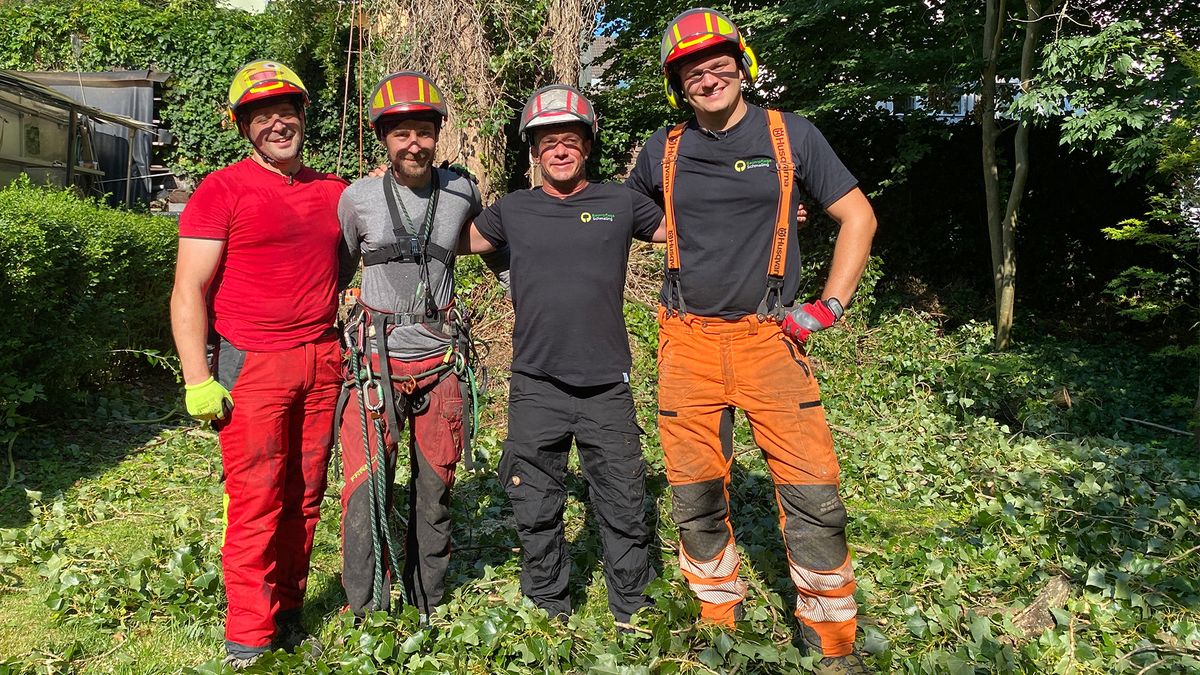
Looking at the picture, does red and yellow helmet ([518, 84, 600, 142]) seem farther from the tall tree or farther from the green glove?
the tall tree

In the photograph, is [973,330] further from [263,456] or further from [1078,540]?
[263,456]

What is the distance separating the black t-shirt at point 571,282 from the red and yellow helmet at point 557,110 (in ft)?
0.98

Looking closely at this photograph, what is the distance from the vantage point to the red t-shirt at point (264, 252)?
3059mm

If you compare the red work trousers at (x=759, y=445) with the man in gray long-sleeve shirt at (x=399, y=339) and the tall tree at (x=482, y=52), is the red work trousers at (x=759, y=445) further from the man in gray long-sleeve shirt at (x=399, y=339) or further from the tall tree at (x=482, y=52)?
the tall tree at (x=482, y=52)

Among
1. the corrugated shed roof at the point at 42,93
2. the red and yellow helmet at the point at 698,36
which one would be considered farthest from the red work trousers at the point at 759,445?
the corrugated shed roof at the point at 42,93

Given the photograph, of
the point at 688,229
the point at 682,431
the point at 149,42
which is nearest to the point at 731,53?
the point at 688,229

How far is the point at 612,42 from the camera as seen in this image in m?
14.0

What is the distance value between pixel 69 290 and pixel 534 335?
188 inches

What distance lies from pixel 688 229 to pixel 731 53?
695mm

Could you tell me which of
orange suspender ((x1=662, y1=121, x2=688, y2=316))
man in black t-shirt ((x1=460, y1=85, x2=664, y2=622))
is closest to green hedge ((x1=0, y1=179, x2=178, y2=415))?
man in black t-shirt ((x1=460, y1=85, x2=664, y2=622))

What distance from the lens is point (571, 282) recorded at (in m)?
3.38

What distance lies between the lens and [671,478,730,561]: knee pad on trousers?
10.6 feet

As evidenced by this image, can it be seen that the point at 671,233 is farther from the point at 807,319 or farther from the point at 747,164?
the point at 807,319

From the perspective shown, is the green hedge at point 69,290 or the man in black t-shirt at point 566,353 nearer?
the man in black t-shirt at point 566,353
